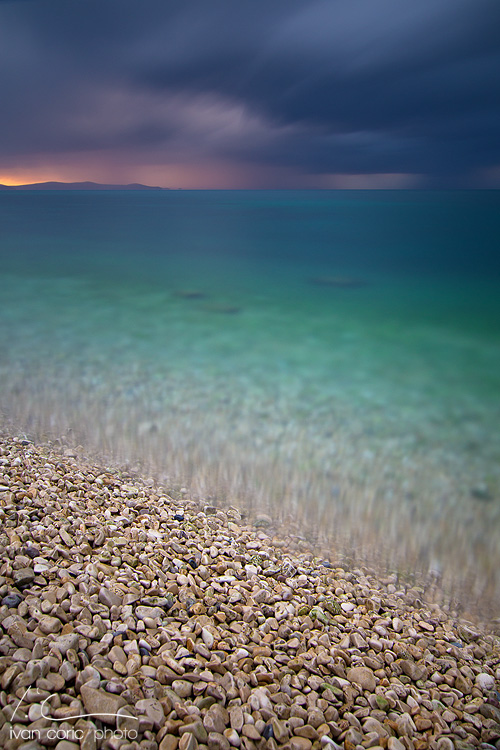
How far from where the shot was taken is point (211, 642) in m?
2.38

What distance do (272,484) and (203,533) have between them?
1.00 meters

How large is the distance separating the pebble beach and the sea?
43 cm

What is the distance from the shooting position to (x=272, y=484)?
13.7 ft

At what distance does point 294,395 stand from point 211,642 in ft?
13.9

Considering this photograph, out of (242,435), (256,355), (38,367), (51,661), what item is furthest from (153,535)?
(256,355)

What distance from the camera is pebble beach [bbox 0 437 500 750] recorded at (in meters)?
1.95

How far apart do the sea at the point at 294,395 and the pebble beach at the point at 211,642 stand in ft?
1.40

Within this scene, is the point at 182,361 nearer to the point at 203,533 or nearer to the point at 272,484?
the point at 272,484
